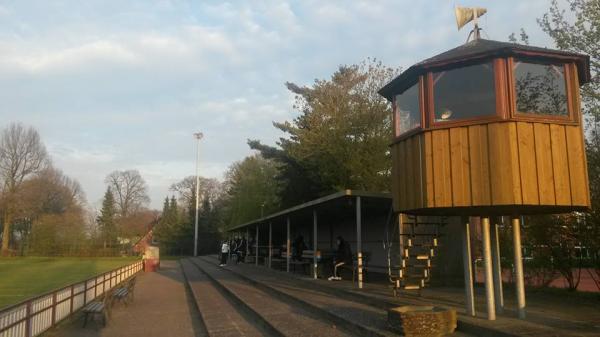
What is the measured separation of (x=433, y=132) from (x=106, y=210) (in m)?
69.7

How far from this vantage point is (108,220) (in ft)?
205

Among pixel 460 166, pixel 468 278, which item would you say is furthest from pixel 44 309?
pixel 460 166

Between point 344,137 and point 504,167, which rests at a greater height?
point 344,137

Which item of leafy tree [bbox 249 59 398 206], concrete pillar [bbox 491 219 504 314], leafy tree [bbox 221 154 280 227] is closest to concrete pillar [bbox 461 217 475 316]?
concrete pillar [bbox 491 219 504 314]

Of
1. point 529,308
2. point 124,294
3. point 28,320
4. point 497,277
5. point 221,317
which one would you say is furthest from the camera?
point 124,294

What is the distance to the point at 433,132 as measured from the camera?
7.32 metres

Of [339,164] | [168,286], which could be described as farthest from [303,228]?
[168,286]

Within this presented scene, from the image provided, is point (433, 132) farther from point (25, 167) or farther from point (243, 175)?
point (25, 167)

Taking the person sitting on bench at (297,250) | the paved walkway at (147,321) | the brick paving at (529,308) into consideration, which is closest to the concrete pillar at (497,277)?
the brick paving at (529,308)

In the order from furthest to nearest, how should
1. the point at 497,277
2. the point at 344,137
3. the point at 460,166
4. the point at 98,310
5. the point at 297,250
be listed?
the point at 344,137 < the point at 297,250 < the point at 98,310 < the point at 497,277 < the point at 460,166

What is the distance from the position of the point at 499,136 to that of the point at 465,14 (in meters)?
2.83

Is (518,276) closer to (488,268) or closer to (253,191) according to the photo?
(488,268)

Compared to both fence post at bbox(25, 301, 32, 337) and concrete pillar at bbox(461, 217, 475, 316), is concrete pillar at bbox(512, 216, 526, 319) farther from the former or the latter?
fence post at bbox(25, 301, 32, 337)

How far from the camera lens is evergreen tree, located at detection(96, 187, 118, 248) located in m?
52.2
